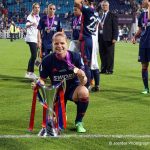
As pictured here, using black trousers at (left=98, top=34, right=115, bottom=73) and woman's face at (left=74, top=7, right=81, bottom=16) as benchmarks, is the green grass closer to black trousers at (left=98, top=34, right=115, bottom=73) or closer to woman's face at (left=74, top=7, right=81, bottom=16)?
woman's face at (left=74, top=7, right=81, bottom=16)

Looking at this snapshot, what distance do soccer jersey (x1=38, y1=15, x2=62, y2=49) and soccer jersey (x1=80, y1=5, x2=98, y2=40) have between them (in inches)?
62.9

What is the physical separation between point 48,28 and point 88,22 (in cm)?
178

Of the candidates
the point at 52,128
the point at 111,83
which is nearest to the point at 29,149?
the point at 52,128

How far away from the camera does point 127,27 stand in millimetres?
46875

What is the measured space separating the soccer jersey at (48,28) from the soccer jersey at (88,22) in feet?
5.24

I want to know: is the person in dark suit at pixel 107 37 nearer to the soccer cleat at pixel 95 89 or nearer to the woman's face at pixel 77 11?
the soccer cleat at pixel 95 89

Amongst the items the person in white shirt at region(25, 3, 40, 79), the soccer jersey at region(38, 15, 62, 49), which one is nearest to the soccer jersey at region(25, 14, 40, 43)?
the person in white shirt at region(25, 3, 40, 79)

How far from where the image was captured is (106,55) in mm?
14773

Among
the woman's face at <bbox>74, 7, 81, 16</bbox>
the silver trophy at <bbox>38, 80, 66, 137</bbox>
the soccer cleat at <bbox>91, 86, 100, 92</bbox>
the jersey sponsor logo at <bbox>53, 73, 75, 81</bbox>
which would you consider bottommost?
the soccer cleat at <bbox>91, 86, 100, 92</bbox>

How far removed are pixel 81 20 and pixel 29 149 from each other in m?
4.82

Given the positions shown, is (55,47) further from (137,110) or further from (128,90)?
(128,90)

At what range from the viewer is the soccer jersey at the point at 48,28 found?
1129 centimetres

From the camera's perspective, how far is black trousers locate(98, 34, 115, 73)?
1448 cm

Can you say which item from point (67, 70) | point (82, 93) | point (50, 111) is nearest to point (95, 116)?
point (82, 93)
